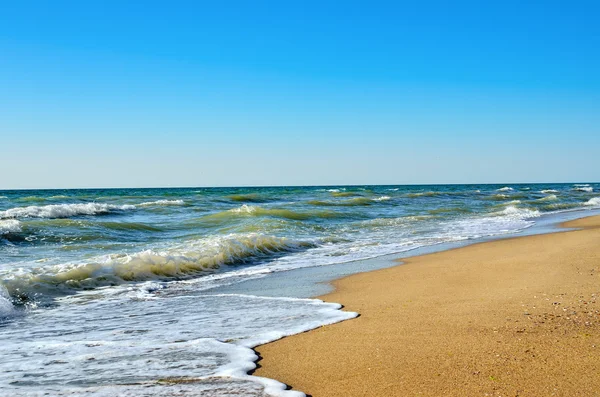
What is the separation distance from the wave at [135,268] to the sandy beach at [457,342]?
3480 mm

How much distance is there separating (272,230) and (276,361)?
12.5m

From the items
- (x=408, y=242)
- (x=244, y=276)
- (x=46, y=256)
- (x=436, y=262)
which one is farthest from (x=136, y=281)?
(x=408, y=242)

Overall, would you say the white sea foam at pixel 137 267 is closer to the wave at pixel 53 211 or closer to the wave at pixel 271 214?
the wave at pixel 271 214

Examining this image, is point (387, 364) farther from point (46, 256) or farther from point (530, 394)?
point (46, 256)

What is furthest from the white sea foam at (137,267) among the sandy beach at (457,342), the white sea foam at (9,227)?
the white sea foam at (9,227)

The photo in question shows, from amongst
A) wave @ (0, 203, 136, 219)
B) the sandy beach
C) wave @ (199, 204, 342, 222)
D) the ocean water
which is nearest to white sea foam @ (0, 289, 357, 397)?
the ocean water

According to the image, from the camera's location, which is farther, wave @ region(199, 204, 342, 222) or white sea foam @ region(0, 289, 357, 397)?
wave @ region(199, 204, 342, 222)

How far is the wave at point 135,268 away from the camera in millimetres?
7418

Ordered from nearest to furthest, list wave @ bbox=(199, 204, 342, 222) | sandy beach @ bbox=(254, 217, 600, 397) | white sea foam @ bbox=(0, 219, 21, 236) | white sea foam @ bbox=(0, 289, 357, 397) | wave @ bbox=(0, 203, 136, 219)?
sandy beach @ bbox=(254, 217, 600, 397) < white sea foam @ bbox=(0, 289, 357, 397) < white sea foam @ bbox=(0, 219, 21, 236) < wave @ bbox=(199, 204, 342, 222) < wave @ bbox=(0, 203, 136, 219)

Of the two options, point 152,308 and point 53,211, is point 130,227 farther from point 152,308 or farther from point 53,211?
point 152,308

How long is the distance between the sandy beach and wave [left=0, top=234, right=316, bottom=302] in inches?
137

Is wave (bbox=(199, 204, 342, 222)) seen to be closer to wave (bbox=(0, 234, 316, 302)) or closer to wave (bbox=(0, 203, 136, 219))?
wave (bbox=(0, 203, 136, 219))

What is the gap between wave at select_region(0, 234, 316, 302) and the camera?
7.42m

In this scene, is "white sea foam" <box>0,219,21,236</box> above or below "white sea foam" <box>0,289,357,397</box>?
above
